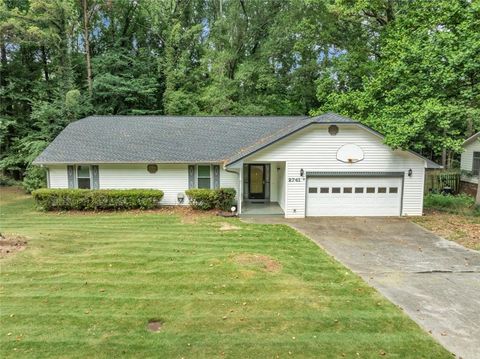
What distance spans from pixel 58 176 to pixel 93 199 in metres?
2.49

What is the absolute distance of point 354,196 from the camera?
14.0 metres

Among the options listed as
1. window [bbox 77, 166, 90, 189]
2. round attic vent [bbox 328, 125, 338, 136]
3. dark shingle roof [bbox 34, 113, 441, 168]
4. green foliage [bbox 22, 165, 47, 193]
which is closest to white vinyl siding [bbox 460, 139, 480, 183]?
dark shingle roof [bbox 34, 113, 441, 168]

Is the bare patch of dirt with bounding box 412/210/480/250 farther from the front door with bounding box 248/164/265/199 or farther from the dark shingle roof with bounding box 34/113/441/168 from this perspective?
the front door with bounding box 248/164/265/199

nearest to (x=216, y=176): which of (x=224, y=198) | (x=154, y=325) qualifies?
(x=224, y=198)

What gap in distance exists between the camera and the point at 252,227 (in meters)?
12.0

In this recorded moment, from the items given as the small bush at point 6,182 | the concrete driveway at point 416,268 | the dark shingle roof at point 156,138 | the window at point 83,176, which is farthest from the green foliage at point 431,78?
the small bush at point 6,182

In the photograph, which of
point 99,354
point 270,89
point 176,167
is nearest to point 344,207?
point 176,167

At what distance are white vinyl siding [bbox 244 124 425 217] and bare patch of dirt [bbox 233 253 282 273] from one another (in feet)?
17.6

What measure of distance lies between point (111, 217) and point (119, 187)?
90.9 inches

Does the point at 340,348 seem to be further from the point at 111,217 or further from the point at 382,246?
the point at 111,217

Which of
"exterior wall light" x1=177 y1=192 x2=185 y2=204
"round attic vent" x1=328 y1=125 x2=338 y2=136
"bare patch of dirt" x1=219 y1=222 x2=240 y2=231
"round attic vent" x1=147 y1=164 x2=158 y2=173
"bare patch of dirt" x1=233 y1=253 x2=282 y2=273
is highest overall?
"round attic vent" x1=328 y1=125 x2=338 y2=136

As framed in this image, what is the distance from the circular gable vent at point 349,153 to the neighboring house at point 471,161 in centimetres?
1086

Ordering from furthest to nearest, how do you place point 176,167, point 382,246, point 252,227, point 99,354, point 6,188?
point 6,188 < point 176,167 < point 252,227 < point 382,246 < point 99,354

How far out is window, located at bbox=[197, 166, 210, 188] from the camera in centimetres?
1570
